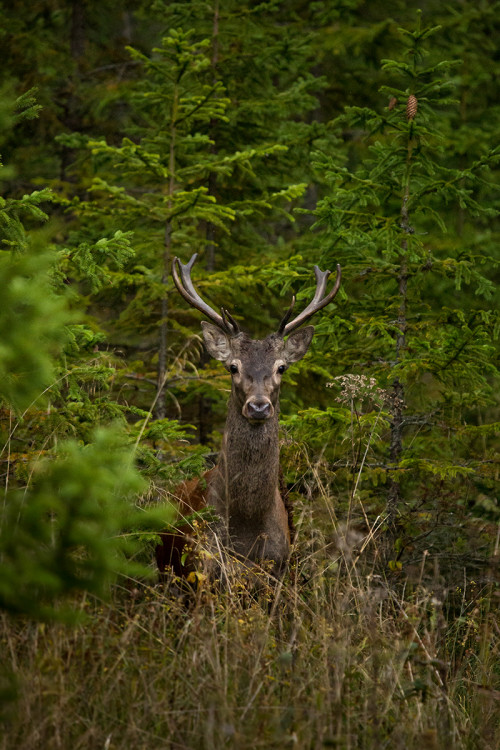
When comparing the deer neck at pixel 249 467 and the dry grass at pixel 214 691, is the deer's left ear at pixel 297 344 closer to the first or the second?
the deer neck at pixel 249 467

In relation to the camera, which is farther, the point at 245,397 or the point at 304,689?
the point at 245,397

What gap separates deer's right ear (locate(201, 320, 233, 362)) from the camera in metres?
6.67

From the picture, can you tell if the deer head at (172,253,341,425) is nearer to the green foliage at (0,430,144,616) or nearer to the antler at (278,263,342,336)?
the antler at (278,263,342,336)

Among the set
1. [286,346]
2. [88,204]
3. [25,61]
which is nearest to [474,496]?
[286,346]

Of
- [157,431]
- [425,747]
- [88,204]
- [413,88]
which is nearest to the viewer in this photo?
[425,747]

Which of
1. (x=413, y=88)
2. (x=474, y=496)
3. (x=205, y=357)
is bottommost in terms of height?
(x=205, y=357)

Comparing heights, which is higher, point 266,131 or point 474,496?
point 266,131

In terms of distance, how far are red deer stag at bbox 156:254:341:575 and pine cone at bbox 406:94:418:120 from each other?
1.66 meters

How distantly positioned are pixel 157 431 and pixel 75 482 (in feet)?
9.50

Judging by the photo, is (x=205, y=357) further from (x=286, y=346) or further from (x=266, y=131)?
(x=286, y=346)

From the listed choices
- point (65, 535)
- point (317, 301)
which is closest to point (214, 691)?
point (65, 535)

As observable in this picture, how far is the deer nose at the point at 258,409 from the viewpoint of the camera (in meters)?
5.70

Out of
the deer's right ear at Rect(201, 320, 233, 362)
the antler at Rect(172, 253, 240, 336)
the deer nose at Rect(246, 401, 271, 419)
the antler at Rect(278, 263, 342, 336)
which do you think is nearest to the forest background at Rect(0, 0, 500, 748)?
the antler at Rect(278, 263, 342, 336)

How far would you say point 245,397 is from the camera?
6012 mm
